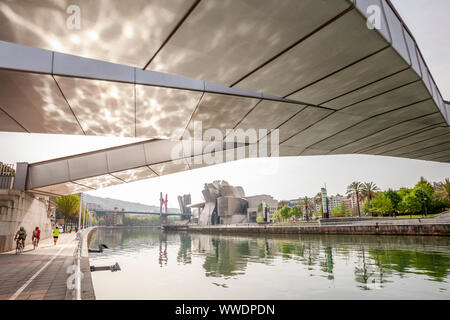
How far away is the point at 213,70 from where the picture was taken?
5348mm

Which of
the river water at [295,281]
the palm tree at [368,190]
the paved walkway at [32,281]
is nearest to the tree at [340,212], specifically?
the palm tree at [368,190]

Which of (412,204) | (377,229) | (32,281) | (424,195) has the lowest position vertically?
(377,229)

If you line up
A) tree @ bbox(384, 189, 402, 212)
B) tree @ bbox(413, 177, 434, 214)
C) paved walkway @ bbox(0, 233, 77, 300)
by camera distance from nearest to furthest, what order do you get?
paved walkway @ bbox(0, 233, 77, 300) < tree @ bbox(413, 177, 434, 214) < tree @ bbox(384, 189, 402, 212)

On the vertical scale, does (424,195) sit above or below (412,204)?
above

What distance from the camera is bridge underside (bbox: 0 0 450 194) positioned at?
4.00 meters

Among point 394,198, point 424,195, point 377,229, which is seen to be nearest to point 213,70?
point 377,229

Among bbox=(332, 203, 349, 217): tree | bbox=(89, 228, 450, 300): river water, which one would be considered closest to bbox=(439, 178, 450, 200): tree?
bbox=(332, 203, 349, 217): tree

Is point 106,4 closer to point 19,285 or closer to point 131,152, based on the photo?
point 19,285

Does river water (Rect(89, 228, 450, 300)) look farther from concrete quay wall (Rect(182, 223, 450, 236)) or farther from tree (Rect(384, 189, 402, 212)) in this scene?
tree (Rect(384, 189, 402, 212))

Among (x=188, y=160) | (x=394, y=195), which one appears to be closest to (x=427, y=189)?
(x=394, y=195)

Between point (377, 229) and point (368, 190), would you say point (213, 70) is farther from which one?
point (368, 190)

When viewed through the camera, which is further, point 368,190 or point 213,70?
point 368,190

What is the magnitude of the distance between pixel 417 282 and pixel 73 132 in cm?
1449

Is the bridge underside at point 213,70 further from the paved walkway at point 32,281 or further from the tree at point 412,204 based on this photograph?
the tree at point 412,204
